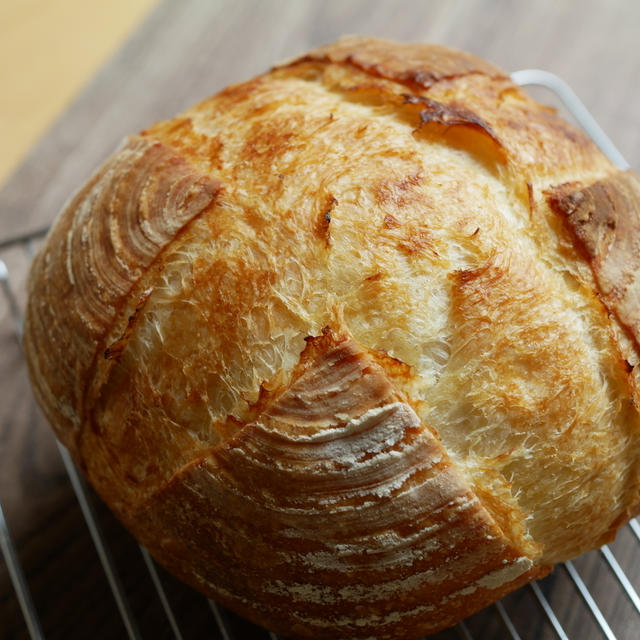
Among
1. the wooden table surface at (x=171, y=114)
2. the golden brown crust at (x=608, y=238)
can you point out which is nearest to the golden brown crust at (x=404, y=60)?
the golden brown crust at (x=608, y=238)

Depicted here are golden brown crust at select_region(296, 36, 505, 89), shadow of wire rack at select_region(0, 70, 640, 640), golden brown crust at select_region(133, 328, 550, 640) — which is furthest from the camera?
shadow of wire rack at select_region(0, 70, 640, 640)

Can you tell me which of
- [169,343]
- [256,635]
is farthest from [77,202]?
[256,635]

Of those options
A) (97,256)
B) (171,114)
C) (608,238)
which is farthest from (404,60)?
(171,114)

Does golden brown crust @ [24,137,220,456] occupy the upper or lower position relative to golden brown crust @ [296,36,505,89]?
lower

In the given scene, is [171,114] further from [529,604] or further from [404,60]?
[529,604]

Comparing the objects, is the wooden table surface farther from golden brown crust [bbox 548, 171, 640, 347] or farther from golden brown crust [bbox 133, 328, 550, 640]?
golden brown crust [bbox 548, 171, 640, 347]

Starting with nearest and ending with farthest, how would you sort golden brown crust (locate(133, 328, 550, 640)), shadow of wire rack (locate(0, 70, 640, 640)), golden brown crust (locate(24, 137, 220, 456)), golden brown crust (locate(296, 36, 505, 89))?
1. golden brown crust (locate(133, 328, 550, 640))
2. golden brown crust (locate(24, 137, 220, 456))
3. golden brown crust (locate(296, 36, 505, 89))
4. shadow of wire rack (locate(0, 70, 640, 640))

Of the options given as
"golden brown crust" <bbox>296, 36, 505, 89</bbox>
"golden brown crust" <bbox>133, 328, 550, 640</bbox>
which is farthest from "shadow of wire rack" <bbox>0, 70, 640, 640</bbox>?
"golden brown crust" <bbox>296, 36, 505, 89</bbox>
